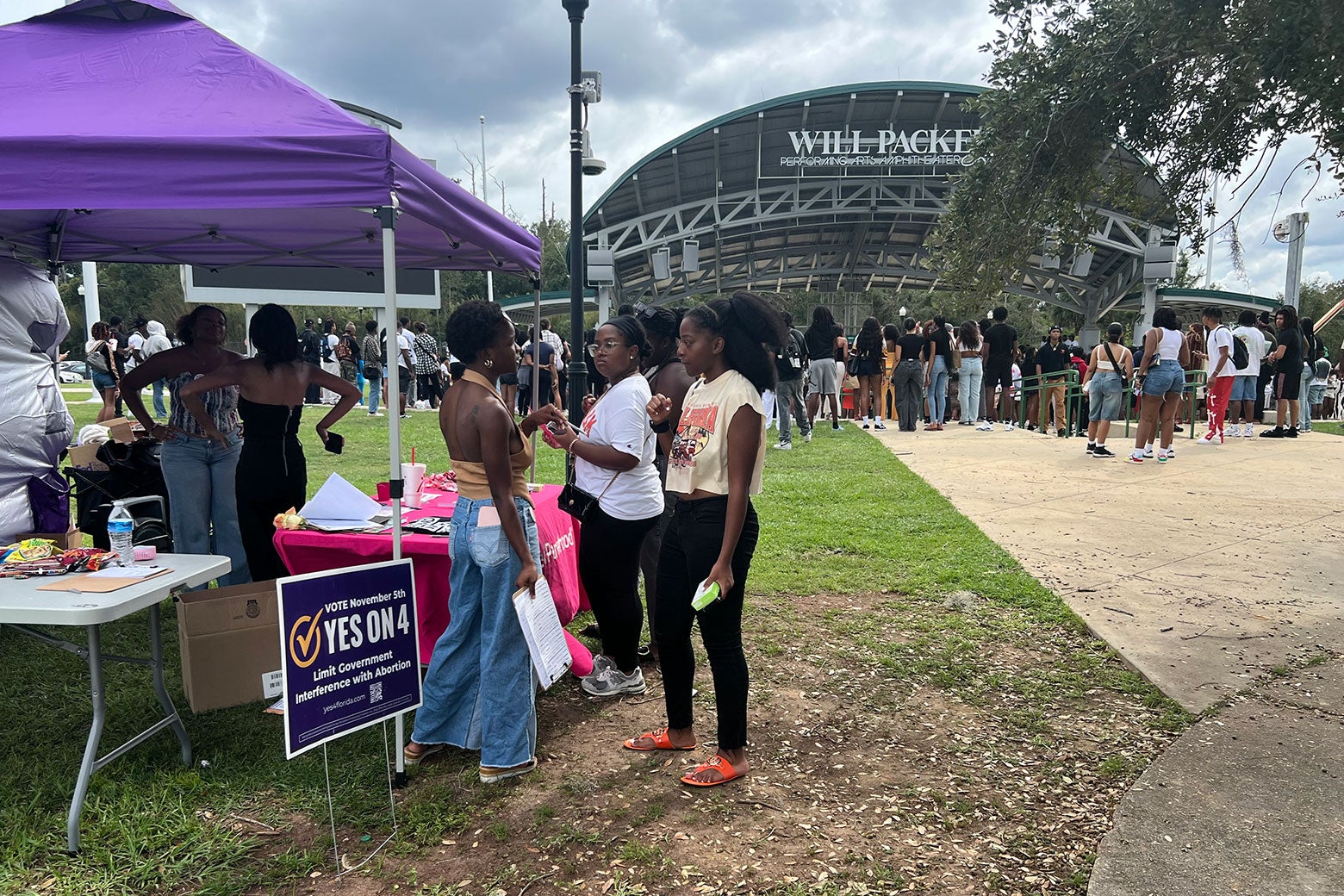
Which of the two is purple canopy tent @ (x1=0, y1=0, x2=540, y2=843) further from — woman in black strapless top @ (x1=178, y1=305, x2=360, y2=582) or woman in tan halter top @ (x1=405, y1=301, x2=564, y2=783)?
woman in black strapless top @ (x1=178, y1=305, x2=360, y2=582)

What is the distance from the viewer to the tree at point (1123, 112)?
4.41m

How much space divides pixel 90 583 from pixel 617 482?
6.85ft

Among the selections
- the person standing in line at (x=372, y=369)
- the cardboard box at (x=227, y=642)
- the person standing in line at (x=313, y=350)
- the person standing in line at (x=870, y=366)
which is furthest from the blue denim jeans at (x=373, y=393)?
the cardboard box at (x=227, y=642)

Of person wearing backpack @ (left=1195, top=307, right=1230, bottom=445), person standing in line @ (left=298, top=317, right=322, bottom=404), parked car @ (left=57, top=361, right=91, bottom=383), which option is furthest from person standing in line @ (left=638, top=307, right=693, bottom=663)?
parked car @ (left=57, top=361, right=91, bottom=383)

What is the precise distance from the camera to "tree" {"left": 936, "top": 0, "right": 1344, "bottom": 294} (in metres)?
4.41

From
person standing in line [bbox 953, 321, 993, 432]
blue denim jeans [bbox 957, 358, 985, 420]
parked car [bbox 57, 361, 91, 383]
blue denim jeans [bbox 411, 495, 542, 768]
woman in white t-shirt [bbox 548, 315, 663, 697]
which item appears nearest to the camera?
blue denim jeans [bbox 411, 495, 542, 768]

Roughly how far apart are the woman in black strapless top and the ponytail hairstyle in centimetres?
268

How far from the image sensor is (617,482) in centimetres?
385

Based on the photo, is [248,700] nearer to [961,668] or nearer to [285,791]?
[285,791]

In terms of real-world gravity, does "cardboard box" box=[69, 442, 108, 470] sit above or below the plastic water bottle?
above

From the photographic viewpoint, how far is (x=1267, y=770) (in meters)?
3.26

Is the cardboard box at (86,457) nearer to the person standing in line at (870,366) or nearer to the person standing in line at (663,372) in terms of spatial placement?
the person standing in line at (663,372)

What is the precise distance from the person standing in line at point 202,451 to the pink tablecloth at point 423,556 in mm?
908

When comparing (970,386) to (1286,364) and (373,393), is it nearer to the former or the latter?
(1286,364)
